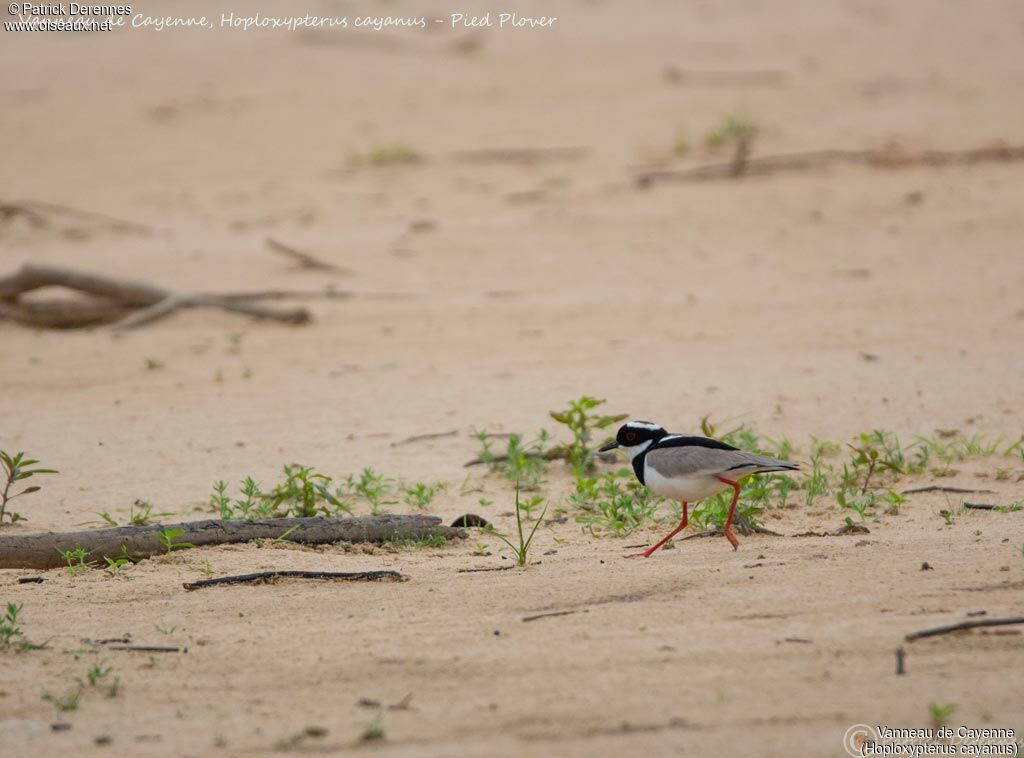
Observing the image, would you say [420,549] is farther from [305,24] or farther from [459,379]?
[305,24]

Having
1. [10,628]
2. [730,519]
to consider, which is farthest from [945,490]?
[10,628]

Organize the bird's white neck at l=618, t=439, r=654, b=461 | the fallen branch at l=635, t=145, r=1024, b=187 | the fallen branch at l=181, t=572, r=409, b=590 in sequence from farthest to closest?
1. the fallen branch at l=635, t=145, r=1024, b=187
2. the bird's white neck at l=618, t=439, r=654, b=461
3. the fallen branch at l=181, t=572, r=409, b=590

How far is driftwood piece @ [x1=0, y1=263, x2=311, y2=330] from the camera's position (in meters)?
8.39

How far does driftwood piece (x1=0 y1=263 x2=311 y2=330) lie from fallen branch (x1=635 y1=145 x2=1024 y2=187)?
429cm

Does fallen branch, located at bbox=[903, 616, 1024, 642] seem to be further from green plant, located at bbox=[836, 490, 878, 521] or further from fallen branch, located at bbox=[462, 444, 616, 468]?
fallen branch, located at bbox=[462, 444, 616, 468]

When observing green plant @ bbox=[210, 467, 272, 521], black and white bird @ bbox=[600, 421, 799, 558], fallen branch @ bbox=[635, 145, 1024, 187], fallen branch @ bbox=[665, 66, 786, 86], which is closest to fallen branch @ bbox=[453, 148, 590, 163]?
fallen branch @ bbox=[635, 145, 1024, 187]

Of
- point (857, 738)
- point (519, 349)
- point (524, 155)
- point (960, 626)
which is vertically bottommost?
point (857, 738)

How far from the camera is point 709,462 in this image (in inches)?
171

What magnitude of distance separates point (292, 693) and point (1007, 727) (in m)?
1.89

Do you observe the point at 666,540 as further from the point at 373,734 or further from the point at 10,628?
the point at 10,628

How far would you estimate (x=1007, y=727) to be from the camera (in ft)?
10.2

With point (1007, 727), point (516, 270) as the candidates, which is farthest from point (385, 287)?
point (1007, 727)

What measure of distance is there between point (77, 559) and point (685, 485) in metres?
2.25

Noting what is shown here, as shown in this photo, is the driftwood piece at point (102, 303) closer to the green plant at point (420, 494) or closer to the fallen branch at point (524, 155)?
the green plant at point (420, 494)
